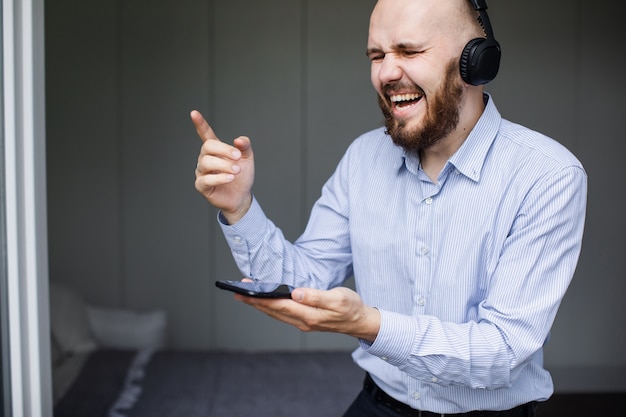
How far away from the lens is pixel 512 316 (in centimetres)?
126

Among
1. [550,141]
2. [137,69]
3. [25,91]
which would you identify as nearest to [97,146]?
[137,69]

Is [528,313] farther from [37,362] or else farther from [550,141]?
[37,362]

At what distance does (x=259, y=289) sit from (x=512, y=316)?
456mm

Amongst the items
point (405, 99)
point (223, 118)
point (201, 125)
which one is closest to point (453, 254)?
point (405, 99)

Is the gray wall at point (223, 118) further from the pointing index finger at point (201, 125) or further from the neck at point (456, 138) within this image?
the pointing index finger at point (201, 125)

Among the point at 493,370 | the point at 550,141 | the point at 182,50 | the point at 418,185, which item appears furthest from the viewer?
the point at 182,50

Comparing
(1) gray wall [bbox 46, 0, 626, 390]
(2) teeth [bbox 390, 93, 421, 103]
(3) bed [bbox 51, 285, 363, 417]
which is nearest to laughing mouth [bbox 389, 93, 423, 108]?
(2) teeth [bbox 390, 93, 421, 103]

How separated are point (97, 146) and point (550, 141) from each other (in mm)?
2852

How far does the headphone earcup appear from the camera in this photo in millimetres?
1360

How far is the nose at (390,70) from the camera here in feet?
4.53

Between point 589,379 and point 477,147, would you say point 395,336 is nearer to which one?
point 477,147

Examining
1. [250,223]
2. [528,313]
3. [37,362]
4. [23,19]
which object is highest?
[23,19]

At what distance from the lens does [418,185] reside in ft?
4.92

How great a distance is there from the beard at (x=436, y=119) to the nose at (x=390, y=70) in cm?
2
